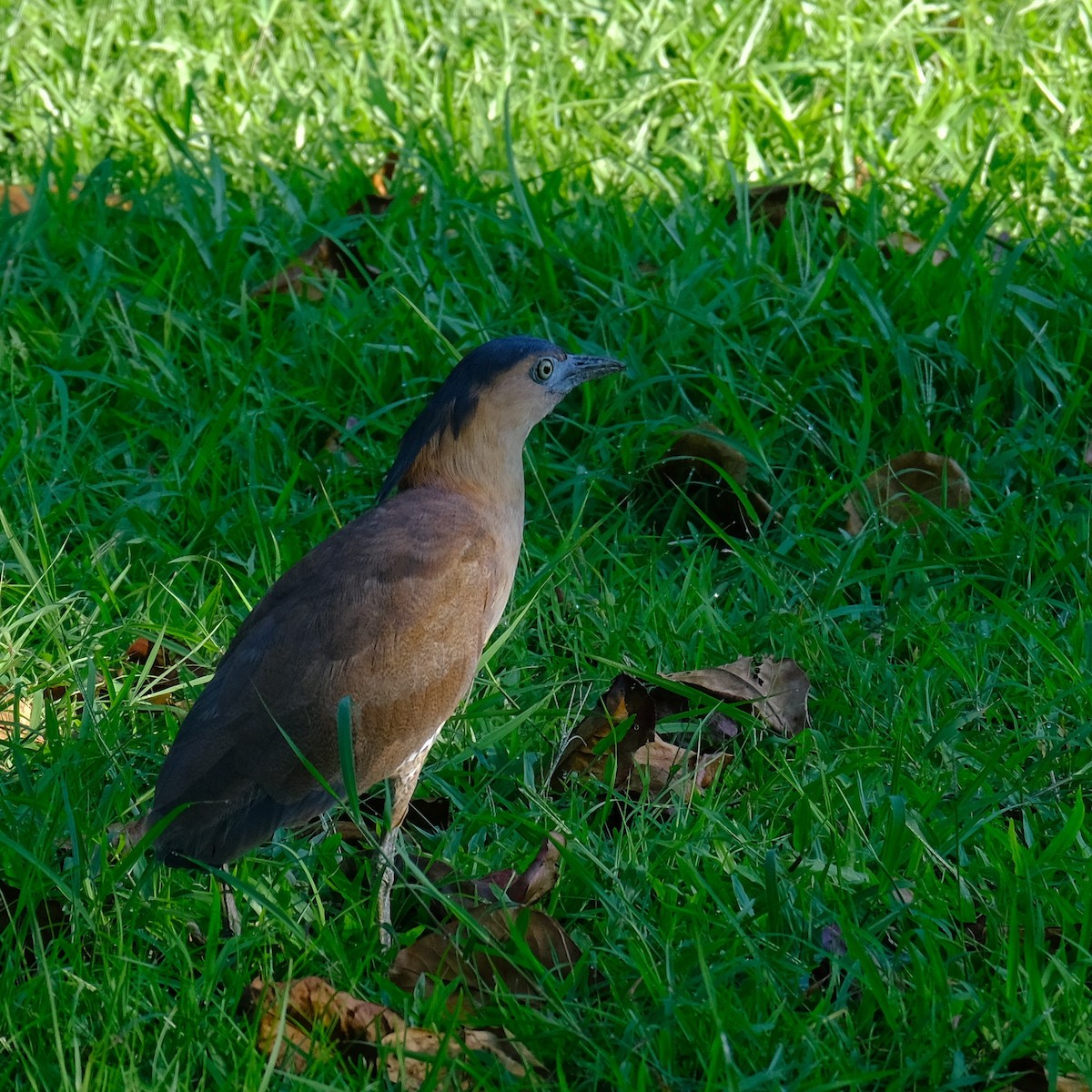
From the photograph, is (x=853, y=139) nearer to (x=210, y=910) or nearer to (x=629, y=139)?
(x=629, y=139)

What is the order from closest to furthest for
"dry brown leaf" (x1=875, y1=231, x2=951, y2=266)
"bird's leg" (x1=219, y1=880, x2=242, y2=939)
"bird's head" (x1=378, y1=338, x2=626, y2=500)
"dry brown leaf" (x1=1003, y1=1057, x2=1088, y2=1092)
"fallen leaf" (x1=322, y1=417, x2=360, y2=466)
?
1. "dry brown leaf" (x1=1003, y1=1057, x2=1088, y2=1092)
2. "bird's leg" (x1=219, y1=880, x2=242, y2=939)
3. "bird's head" (x1=378, y1=338, x2=626, y2=500)
4. "fallen leaf" (x1=322, y1=417, x2=360, y2=466)
5. "dry brown leaf" (x1=875, y1=231, x2=951, y2=266)

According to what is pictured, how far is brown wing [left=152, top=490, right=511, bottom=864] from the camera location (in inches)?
127

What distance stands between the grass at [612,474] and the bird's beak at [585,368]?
0.52 m

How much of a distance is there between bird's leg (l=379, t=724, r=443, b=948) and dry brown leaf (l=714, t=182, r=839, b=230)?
2.57m

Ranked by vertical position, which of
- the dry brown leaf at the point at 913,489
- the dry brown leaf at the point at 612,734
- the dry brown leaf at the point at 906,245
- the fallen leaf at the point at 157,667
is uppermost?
the fallen leaf at the point at 157,667

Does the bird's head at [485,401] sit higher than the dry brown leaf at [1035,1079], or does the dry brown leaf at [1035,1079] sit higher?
the bird's head at [485,401]

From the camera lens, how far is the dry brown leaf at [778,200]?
538 centimetres

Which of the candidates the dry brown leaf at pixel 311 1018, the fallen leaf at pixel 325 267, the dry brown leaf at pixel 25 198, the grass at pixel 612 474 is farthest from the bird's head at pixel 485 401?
the dry brown leaf at pixel 25 198

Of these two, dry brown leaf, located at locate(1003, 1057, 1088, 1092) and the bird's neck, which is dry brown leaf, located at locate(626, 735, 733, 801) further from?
dry brown leaf, located at locate(1003, 1057, 1088, 1092)

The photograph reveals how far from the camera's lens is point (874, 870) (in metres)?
3.26

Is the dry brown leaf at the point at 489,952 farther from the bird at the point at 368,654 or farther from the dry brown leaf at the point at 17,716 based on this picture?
the dry brown leaf at the point at 17,716

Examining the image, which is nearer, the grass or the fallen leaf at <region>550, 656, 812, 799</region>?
the grass

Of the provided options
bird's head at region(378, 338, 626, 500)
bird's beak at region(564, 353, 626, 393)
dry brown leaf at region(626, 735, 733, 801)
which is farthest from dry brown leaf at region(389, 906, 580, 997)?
bird's beak at region(564, 353, 626, 393)

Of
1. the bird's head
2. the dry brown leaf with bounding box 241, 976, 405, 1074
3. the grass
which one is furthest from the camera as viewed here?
the bird's head
